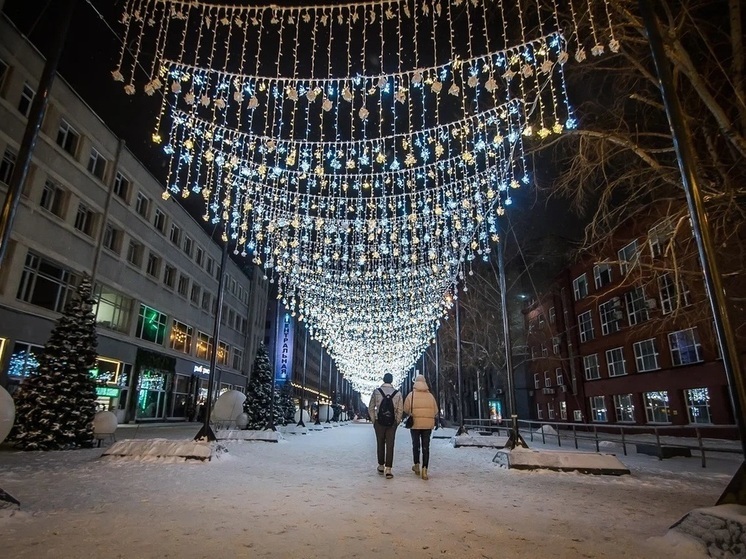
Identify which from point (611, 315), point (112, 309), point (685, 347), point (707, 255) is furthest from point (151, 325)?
point (685, 347)

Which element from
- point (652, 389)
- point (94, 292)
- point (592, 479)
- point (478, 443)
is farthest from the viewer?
point (652, 389)

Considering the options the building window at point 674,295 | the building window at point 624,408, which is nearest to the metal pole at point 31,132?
the building window at point 674,295

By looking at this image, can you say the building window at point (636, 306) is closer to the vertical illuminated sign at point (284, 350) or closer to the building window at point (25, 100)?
the vertical illuminated sign at point (284, 350)

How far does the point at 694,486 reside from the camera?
8688 millimetres

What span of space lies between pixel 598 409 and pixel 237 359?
116ft

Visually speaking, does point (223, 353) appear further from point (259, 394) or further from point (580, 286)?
point (580, 286)

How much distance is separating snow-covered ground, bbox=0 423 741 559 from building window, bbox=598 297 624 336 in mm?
21925

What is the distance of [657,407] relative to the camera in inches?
1056

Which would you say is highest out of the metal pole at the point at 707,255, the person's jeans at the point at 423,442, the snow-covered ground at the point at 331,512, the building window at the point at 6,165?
the building window at the point at 6,165

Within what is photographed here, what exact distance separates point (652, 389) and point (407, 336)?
623 inches

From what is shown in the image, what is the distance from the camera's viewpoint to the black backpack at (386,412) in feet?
30.1

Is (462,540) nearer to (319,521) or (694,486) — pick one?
(319,521)

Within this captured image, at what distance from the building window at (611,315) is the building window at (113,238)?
31.6 m

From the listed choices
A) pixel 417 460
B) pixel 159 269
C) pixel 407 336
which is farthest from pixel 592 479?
pixel 159 269
